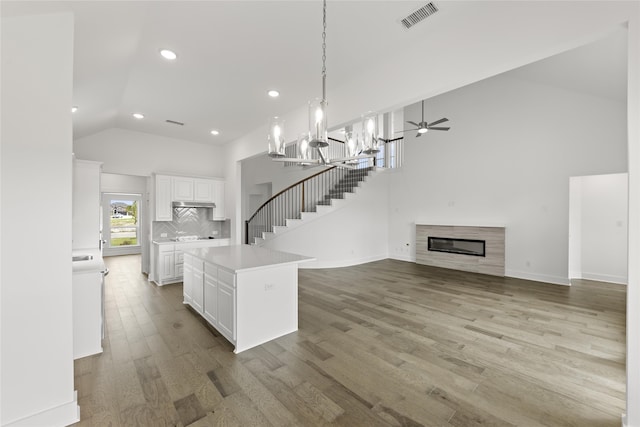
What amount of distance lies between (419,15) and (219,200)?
218 inches

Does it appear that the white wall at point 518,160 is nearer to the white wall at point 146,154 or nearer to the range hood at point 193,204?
the range hood at point 193,204

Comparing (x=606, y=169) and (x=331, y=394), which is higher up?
(x=606, y=169)

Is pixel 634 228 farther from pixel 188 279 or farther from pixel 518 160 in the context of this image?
pixel 518 160

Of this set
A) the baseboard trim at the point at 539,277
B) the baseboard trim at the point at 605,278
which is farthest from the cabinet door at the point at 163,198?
the baseboard trim at the point at 605,278

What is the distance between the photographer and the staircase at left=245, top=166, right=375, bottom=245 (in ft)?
22.6

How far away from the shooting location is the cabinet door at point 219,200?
256 inches

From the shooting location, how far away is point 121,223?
Result: 10016 mm

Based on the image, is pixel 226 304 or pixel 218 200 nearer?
pixel 226 304

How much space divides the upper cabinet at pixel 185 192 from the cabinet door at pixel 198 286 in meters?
2.46

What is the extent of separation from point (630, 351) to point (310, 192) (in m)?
6.83

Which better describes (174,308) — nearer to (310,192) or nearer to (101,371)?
A: (101,371)

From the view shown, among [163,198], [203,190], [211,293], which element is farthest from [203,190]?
[211,293]

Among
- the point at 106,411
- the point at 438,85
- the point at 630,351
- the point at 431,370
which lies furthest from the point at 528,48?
the point at 106,411

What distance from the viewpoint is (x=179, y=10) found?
2.32 meters
